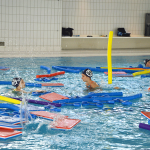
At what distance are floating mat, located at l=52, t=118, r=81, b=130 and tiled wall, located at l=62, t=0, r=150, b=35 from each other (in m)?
12.9

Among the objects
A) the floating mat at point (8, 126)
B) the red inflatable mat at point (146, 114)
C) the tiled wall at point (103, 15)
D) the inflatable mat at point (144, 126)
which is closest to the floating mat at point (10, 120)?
the floating mat at point (8, 126)

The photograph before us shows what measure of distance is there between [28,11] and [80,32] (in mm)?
3679

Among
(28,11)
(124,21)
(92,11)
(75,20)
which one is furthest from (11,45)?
(124,21)

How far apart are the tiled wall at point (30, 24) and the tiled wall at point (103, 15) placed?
1.64 metres

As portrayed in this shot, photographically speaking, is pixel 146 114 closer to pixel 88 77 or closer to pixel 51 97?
pixel 51 97

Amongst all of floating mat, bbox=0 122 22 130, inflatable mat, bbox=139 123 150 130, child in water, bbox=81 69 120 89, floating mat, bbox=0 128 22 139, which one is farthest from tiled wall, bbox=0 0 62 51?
inflatable mat, bbox=139 123 150 130

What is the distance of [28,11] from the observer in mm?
14898

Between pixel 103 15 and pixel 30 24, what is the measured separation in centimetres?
475

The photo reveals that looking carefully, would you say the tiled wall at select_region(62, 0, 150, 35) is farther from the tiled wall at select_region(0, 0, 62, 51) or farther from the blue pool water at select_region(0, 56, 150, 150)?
the blue pool water at select_region(0, 56, 150, 150)

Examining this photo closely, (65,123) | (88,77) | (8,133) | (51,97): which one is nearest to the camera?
(8,133)

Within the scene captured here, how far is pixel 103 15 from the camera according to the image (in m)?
17.4

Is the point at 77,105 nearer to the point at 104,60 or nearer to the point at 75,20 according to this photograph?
the point at 104,60

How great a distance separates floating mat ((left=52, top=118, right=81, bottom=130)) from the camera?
4.25 meters

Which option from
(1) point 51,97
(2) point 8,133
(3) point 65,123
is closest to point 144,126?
(3) point 65,123
